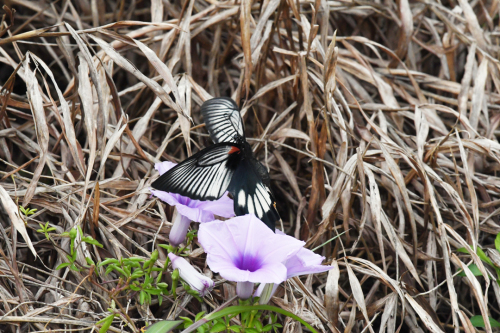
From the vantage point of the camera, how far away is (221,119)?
177cm

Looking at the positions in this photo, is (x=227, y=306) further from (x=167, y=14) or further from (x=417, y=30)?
(x=417, y=30)

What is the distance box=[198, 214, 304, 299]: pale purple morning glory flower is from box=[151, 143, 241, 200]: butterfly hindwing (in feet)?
0.41

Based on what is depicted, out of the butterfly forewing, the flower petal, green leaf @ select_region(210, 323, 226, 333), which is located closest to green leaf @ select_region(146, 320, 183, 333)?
green leaf @ select_region(210, 323, 226, 333)

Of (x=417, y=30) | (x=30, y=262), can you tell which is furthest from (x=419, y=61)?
(x=30, y=262)

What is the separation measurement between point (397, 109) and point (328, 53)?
0.65m

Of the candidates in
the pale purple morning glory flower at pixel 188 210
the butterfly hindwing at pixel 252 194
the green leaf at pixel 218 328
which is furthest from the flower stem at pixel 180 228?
the green leaf at pixel 218 328

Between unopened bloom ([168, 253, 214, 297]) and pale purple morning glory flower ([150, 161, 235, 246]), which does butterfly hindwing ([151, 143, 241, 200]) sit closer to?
pale purple morning glory flower ([150, 161, 235, 246])

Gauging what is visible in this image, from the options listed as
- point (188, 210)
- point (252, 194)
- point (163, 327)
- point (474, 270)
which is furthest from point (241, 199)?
point (474, 270)

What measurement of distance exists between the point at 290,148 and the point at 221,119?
402mm

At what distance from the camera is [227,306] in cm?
128

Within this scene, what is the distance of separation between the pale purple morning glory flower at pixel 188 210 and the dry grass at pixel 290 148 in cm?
23

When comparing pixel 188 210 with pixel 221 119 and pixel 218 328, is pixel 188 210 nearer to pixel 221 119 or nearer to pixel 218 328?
pixel 218 328

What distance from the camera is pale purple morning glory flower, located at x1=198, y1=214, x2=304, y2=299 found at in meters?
1.19

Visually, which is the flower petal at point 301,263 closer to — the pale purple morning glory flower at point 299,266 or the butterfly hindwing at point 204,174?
the pale purple morning glory flower at point 299,266
